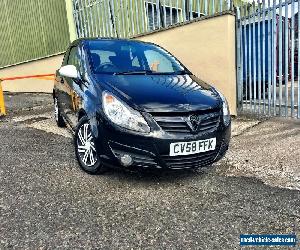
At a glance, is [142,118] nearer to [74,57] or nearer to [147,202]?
[147,202]

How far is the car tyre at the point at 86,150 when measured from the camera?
364 cm

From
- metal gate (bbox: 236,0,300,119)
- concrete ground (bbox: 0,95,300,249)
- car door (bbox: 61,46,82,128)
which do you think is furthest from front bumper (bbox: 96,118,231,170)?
metal gate (bbox: 236,0,300,119)

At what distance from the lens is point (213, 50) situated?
268 inches

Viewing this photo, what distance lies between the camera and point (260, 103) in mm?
6543

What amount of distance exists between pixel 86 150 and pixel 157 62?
5.50 ft

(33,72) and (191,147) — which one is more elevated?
(191,147)

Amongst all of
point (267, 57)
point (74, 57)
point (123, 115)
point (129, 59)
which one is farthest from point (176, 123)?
point (267, 57)

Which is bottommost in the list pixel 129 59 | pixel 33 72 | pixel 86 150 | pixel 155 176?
pixel 33 72

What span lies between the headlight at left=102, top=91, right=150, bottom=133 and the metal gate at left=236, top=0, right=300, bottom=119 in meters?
Result: 3.76

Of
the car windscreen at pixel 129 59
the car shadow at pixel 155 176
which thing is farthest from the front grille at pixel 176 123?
the car windscreen at pixel 129 59

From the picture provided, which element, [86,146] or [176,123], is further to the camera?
[86,146]

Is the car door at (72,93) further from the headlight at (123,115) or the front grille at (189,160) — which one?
the front grille at (189,160)

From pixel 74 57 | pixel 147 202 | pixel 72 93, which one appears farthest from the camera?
pixel 74 57

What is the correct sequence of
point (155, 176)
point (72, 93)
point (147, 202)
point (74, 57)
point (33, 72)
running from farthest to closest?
point (33, 72)
point (74, 57)
point (72, 93)
point (155, 176)
point (147, 202)
